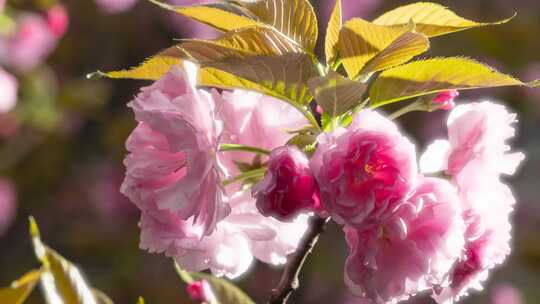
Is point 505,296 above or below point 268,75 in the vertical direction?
below

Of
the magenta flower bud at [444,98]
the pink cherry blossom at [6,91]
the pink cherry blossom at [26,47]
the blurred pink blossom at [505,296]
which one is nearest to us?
the magenta flower bud at [444,98]

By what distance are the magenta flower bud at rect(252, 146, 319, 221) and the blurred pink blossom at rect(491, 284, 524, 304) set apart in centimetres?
253

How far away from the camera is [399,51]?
1.92 ft

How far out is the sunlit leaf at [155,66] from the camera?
60 centimetres

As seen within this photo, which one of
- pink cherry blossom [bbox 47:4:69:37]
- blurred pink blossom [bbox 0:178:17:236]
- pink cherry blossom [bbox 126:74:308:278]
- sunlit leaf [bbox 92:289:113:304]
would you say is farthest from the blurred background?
pink cherry blossom [bbox 126:74:308:278]

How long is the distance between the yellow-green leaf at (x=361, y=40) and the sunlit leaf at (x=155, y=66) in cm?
10

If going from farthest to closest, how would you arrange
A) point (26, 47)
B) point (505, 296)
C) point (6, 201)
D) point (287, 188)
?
point (6, 201), point (505, 296), point (26, 47), point (287, 188)

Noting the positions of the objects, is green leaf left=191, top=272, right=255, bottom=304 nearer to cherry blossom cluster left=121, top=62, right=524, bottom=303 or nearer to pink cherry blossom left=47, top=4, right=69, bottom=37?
cherry blossom cluster left=121, top=62, right=524, bottom=303

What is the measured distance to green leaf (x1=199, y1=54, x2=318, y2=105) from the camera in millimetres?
586

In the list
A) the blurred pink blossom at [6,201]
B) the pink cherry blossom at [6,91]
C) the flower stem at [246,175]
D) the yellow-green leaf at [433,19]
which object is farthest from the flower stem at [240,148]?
the blurred pink blossom at [6,201]

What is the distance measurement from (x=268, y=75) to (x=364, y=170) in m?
0.08

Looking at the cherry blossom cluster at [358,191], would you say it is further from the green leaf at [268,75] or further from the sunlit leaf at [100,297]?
the sunlit leaf at [100,297]

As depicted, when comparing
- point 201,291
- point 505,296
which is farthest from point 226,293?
point 505,296

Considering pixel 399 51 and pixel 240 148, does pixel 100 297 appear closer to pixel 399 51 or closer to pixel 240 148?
pixel 240 148
